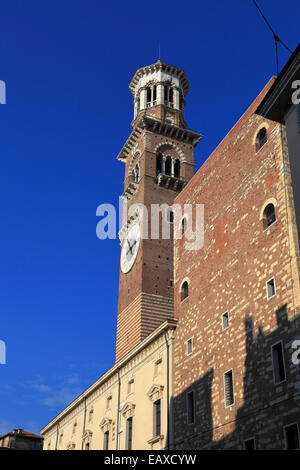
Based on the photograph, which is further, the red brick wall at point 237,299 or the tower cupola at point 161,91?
the tower cupola at point 161,91

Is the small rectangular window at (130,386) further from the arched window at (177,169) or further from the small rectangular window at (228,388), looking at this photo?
the arched window at (177,169)

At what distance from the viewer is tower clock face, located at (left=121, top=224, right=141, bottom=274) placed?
41.7 meters

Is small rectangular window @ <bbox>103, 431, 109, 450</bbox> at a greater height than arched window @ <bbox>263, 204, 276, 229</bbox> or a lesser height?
lesser

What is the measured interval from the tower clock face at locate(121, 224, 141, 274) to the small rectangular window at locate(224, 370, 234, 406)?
21429 millimetres

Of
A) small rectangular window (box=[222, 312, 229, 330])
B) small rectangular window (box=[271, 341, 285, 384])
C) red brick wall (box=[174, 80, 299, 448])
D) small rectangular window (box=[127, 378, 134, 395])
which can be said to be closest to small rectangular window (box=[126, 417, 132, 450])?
small rectangular window (box=[127, 378, 134, 395])

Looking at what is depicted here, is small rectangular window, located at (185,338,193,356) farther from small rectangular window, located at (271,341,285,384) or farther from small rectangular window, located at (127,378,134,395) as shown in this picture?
small rectangular window, located at (271,341,285,384)

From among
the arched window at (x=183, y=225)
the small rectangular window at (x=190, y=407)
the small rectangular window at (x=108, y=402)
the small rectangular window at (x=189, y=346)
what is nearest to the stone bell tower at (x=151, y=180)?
the small rectangular window at (x=108, y=402)

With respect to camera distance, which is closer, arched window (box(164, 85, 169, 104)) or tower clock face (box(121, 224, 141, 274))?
tower clock face (box(121, 224, 141, 274))

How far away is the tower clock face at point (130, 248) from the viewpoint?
41656mm

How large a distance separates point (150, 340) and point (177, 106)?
2787 cm

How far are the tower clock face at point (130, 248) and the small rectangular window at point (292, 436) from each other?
25487mm

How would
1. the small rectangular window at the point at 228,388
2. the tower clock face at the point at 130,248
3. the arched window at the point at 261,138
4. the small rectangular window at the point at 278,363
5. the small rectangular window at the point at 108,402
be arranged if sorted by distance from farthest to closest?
the tower clock face at the point at 130,248 < the small rectangular window at the point at 108,402 < the arched window at the point at 261,138 < the small rectangular window at the point at 228,388 < the small rectangular window at the point at 278,363

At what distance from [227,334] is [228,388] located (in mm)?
1976

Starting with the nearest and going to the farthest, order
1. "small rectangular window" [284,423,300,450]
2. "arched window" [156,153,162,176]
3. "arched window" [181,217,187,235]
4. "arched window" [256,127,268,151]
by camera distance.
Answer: "small rectangular window" [284,423,300,450] → "arched window" [256,127,268,151] → "arched window" [181,217,187,235] → "arched window" [156,153,162,176]
